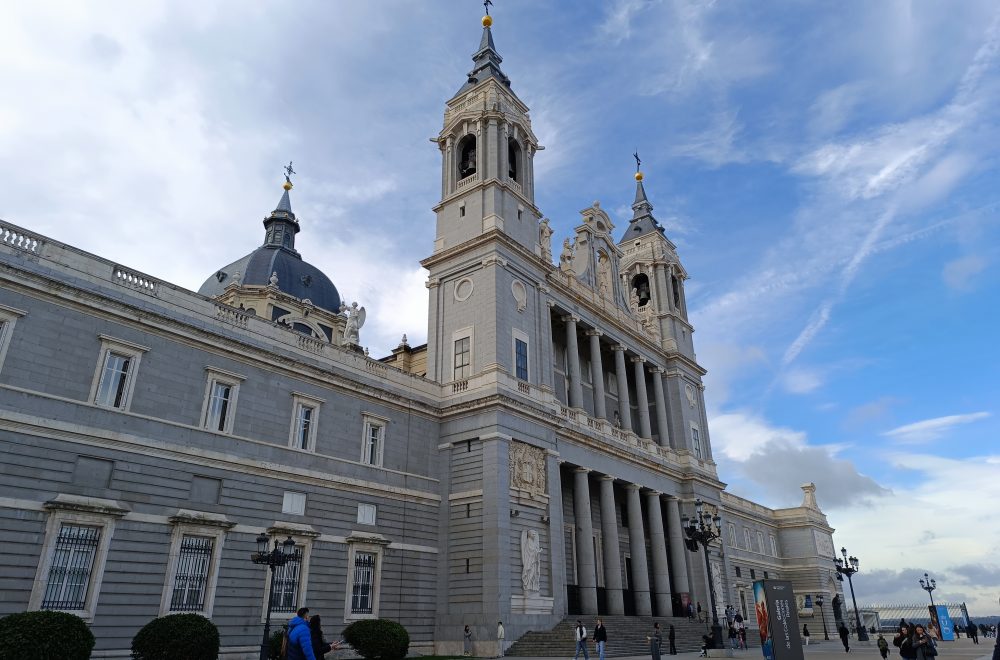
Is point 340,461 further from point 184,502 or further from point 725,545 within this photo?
point 725,545

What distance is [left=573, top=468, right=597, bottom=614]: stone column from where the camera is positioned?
113ft

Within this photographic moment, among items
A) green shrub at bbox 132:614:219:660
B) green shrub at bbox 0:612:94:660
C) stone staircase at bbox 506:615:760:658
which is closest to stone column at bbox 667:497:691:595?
stone staircase at bbox 506:615:760:658

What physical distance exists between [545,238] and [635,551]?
18199 millimetres

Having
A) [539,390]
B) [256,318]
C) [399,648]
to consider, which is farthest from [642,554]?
[256,318]

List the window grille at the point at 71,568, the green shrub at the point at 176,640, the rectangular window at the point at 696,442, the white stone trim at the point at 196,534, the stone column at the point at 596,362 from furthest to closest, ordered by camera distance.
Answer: the rectangular window at the point at 696,442, the stone column at the point at 596,362, the white stone trim at the point at 196,534, the window grille at the point at 71,568, the green shrub at the point at 176,640

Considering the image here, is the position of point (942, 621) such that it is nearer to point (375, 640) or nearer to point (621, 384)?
point (621, 384)

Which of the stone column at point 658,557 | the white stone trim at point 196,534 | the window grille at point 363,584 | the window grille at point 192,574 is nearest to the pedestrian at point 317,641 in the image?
the white stone trim at point 196,534

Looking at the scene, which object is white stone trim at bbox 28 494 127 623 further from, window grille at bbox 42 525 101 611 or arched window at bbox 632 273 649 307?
arched window at bbox 632 273 649 307

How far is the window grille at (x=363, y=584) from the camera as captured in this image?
2658cm

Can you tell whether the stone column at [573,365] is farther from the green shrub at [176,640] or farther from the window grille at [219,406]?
the green shrub at [176,640]

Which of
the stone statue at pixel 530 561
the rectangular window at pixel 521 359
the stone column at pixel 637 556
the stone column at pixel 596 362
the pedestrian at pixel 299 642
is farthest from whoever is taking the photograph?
the stone column at pixel 596 362

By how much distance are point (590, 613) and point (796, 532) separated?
39.9 metres

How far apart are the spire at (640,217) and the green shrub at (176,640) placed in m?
44.3

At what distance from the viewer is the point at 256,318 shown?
26.3 metres
